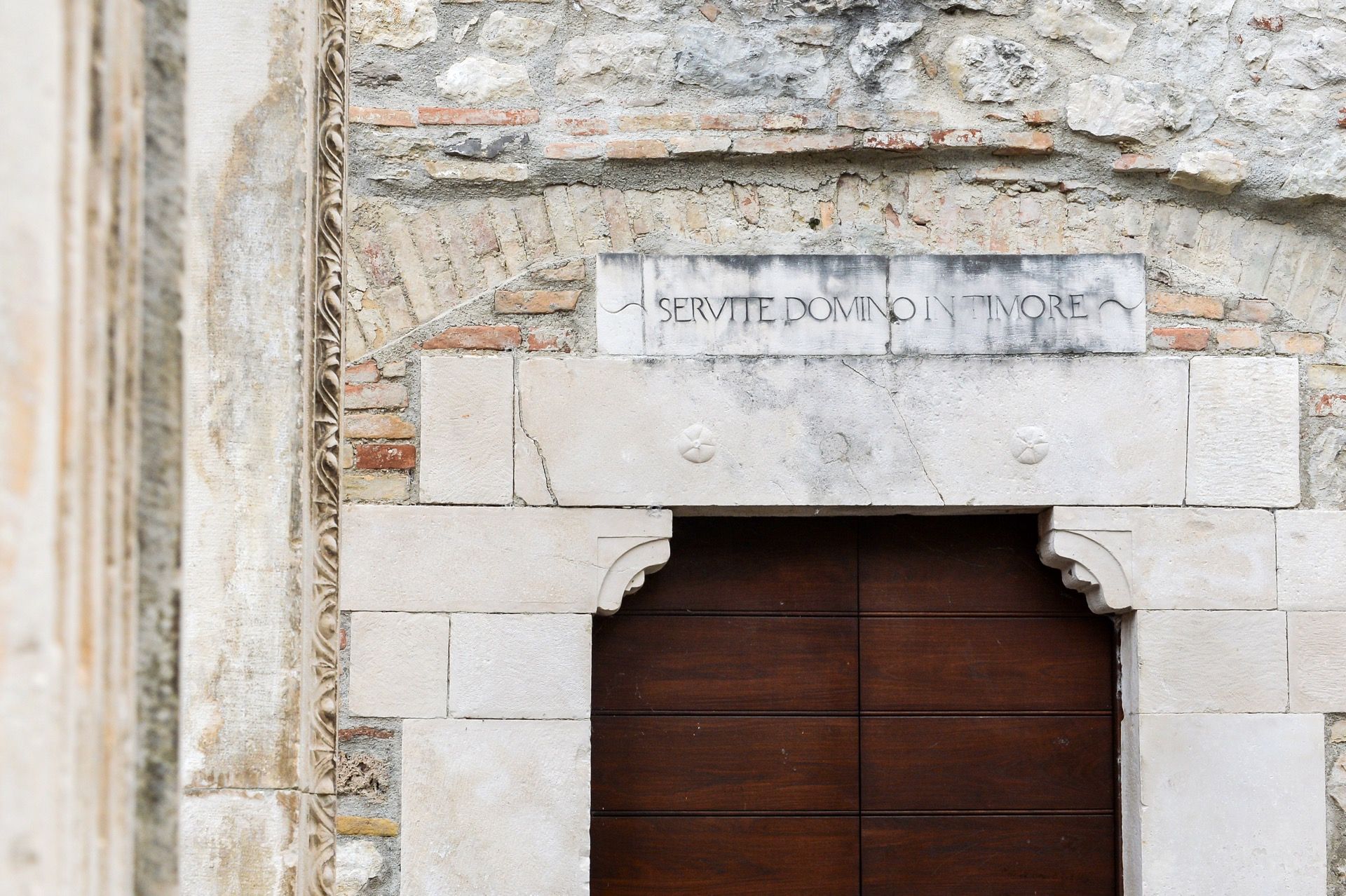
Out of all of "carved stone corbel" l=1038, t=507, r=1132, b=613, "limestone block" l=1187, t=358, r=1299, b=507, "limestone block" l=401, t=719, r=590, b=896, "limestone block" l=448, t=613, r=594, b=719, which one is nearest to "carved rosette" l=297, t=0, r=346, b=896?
"limestone block" l=401, t=719, r=590, b=896

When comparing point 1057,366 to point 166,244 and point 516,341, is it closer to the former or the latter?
point 516,341

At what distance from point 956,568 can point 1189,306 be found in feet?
2.86

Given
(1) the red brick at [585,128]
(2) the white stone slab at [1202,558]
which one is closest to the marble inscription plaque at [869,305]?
(1) the red brick at [585,128]

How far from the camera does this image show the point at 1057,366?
3328 mm

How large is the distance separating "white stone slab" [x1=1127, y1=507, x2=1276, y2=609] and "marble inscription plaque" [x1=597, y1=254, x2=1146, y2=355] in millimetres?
442

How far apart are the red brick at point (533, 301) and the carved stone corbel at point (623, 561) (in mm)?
583

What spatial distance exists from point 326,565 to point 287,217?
0.86 meters

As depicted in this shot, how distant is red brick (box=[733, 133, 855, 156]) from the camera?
3.34 m

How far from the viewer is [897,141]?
10.9 ft

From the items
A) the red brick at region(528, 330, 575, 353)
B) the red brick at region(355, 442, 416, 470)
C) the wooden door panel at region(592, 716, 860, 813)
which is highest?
the red brick at region(528, 330, 575, 353)

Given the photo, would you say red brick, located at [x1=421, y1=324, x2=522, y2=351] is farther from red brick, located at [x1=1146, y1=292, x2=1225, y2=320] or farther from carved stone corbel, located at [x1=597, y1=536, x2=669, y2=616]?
red brick, located at [x1=1146, y1=292, x2=1225, y2=320]

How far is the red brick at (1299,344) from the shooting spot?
334 cm

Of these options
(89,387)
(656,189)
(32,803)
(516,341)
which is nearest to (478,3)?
(656,189)

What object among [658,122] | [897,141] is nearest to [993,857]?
[897,141]
